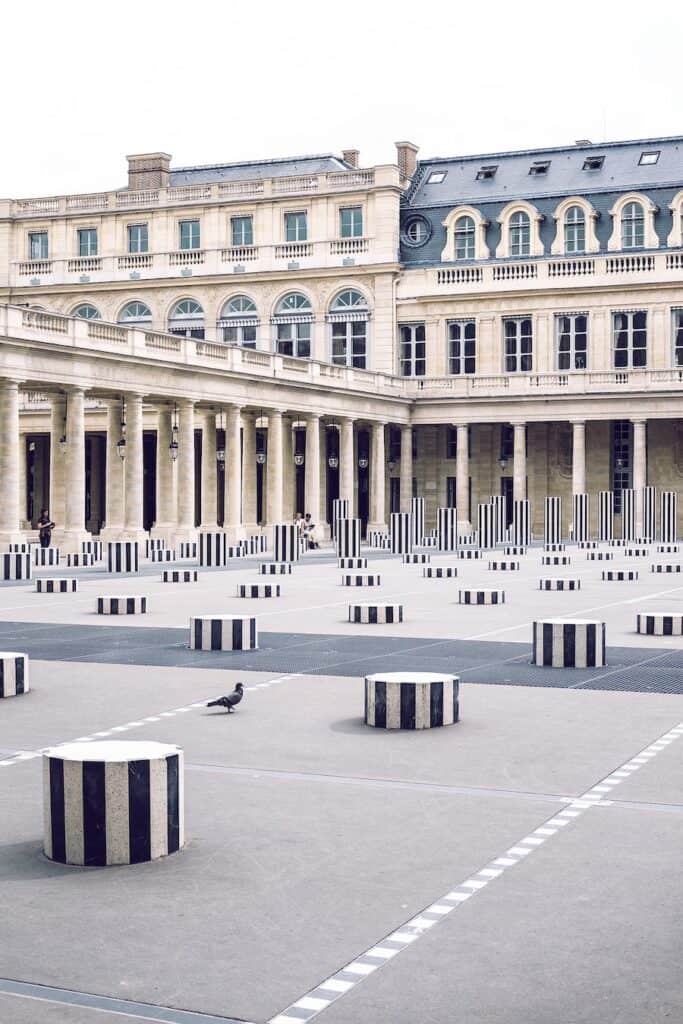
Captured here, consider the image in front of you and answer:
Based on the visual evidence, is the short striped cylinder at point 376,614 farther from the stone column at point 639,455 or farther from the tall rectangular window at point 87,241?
the tall rectangular window at point 87,241

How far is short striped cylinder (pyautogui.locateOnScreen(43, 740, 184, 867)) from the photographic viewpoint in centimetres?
767

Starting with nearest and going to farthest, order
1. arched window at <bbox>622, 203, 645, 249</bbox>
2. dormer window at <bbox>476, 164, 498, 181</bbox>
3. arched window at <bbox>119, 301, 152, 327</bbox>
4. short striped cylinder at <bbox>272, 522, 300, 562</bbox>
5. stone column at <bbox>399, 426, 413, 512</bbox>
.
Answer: short striped cylinder at <bbox>272, 522, 300, 562</bbox>
arched window at <bbox>622, 203, 645, 249</bbox>
stone column at <bbox>399, 426, 413, 512</bbox>
dormer window at <bbox>476, 164, 498, 181</bbox>
arched window at <bbox>119, 301, 152, 327</bbox>

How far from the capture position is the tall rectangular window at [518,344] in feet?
228

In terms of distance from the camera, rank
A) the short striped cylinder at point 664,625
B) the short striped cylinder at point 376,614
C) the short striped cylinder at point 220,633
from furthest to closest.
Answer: the short striped cylinder at point 376,614
the short striped cylinder at point 664,625
the short striped cylinder at point 220,633

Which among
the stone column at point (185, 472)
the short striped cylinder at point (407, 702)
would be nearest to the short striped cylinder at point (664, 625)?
the short striped cylinder at point (407, 702)

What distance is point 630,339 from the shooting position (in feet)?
223

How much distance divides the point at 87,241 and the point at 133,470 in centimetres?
2837

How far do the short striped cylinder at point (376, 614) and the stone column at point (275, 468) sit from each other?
36.2m

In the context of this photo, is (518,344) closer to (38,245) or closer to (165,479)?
(165,479)

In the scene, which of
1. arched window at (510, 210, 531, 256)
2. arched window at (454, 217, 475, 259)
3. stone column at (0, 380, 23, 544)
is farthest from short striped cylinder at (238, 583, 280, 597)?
arched window at (454, 217, 475, 259)

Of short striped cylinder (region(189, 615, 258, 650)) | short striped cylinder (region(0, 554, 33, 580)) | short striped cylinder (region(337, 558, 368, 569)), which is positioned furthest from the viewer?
short striped cylinder (region(337, 558, 368, 569))

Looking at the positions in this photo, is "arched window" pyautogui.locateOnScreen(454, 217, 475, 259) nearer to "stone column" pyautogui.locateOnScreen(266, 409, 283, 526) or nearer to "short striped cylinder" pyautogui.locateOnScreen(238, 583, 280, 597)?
"stone column" pyautogui.locateOnScreen(266, 409, 283, 526)

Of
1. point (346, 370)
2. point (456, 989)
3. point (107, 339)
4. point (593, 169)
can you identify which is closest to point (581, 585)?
point (107, 339)

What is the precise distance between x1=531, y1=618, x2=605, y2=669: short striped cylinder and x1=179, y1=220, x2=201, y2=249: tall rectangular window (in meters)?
58.9
